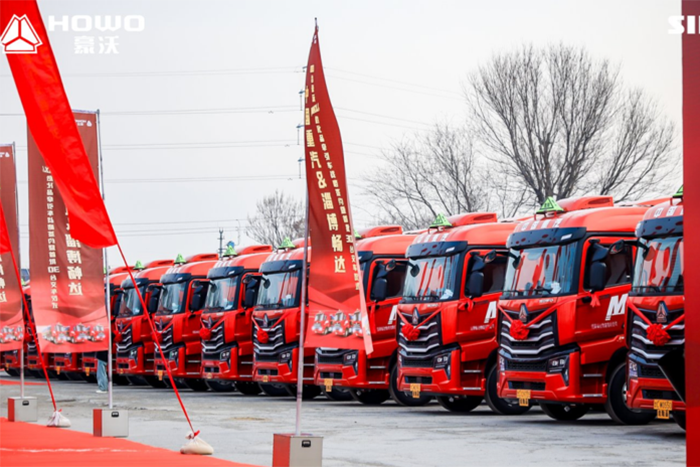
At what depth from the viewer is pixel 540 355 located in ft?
53.4

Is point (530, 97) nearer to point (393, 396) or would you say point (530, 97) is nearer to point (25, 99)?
Answer: point (393, 396)

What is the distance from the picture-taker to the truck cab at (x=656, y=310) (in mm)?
13648

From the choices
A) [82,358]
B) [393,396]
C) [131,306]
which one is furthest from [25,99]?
[82,358]

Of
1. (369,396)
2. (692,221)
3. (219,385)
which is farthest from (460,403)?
(692,221)

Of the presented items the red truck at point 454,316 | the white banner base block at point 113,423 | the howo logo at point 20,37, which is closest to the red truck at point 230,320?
the red truck at point 454,316

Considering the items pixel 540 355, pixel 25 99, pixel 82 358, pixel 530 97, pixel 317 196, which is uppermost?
pixel 530 97

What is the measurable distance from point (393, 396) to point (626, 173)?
62.5ft

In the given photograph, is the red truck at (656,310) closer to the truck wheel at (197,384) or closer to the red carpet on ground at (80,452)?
the red carpet on ground at (80,452)

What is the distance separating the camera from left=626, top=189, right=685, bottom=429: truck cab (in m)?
13.6

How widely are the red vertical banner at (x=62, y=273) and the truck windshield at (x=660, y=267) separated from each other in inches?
271

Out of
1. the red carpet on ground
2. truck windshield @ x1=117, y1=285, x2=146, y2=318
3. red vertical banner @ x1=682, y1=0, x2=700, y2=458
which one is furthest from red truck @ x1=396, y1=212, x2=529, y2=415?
truck windshield @ x1=117, y1=285, x2=146, y2=318

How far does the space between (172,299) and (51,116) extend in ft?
59.2

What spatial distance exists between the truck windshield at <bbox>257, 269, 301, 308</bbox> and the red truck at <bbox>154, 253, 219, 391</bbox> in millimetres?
4131

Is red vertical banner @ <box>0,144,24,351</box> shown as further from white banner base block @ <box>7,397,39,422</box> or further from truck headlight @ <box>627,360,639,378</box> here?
truck headlight @ <box>627,360,639,378</box>
